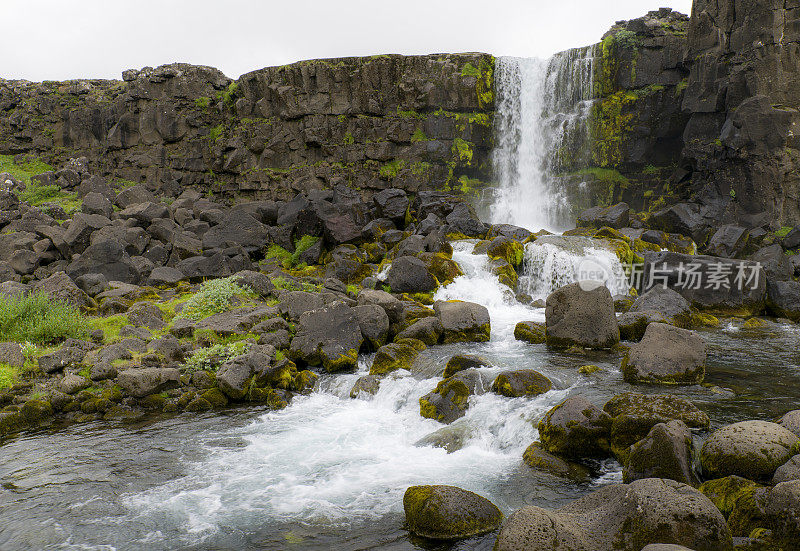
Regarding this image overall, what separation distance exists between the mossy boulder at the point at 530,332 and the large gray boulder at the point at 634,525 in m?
7.84

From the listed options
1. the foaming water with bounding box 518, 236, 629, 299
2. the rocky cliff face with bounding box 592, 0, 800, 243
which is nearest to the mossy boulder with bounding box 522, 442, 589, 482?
the foaming water with bounding box 518, 236, 629, 299

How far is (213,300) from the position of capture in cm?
1453

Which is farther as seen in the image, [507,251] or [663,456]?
[507,251]

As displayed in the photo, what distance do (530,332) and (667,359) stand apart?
12.5ft

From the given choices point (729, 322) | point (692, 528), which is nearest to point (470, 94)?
point (729, 322)

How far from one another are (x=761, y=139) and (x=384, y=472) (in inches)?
834

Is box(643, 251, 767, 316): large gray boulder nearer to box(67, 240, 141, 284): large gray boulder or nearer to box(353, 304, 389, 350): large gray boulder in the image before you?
box(353, 304, 389, 350): large gray boulder

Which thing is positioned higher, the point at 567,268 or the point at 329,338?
the point at 567,268

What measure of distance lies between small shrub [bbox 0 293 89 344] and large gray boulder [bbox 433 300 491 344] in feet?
26.1

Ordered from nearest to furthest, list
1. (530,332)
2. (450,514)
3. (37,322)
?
(450,514) < (37,322) < (530,332)

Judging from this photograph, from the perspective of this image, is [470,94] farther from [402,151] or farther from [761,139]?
[761,139]

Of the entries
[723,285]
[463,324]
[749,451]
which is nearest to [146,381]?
[463,324]

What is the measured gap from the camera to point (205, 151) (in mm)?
33688

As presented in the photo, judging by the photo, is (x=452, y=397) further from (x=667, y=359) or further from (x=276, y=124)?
(x=276, y=124)
